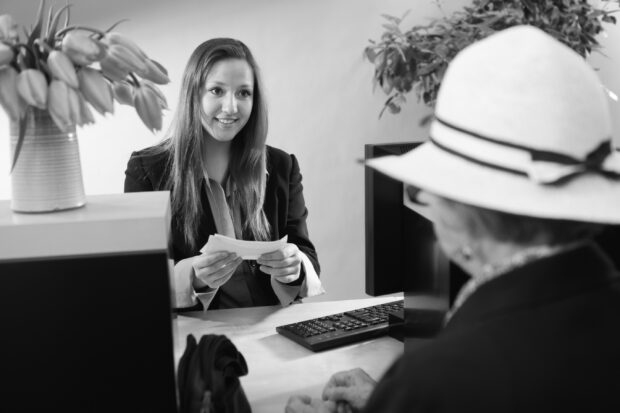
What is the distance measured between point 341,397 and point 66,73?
0.72 metres

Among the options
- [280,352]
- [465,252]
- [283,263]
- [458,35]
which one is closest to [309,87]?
[458,35]

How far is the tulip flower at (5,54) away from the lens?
3.30ft

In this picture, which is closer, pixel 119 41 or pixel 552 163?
pixel 552 163

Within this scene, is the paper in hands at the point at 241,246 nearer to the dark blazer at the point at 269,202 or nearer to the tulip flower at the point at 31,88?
the dark blazer at the point at 269,202

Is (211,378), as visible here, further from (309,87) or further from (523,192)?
(309,87)

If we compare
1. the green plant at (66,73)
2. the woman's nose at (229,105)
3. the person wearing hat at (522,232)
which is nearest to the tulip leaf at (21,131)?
the green plant at (66,73)

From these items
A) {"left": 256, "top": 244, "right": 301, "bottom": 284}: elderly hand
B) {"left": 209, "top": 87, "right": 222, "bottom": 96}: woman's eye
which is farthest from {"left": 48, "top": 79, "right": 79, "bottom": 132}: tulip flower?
{"left": 209, "top": 87, "right": 222, "bottom": 96}: woman's eye

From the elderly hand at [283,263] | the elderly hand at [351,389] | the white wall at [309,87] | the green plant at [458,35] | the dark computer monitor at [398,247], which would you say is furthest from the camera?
the white wall at [309,87]

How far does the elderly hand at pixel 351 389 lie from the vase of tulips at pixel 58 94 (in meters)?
0.56

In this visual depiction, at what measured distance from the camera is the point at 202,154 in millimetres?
2211

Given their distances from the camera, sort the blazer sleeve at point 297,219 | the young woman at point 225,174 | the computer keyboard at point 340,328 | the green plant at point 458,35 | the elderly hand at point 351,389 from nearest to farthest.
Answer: the elderly hand at point 351,389
the computer keyboard at point 340,328
the young woman at point 225,174
the blazer sleeve at point 297,219
the green plant at point 458,35

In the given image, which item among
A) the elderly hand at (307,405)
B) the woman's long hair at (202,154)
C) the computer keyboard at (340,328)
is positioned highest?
the woman's long hair at (202,154)

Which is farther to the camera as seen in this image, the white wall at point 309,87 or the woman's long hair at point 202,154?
the white wall at point 309,87

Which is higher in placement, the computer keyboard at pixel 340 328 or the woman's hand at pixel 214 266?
the woman's hand at pixel 214 266
